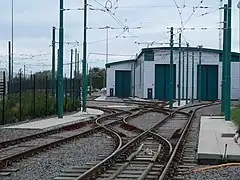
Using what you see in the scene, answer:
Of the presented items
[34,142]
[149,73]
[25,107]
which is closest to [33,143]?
[34,142]

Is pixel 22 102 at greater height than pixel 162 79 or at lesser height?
lesser

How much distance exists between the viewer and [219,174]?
13109 millimetres

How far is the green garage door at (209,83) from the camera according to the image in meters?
95.5

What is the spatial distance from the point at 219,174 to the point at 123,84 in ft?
334

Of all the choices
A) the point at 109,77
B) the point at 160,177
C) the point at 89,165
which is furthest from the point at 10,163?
the point at 109,77

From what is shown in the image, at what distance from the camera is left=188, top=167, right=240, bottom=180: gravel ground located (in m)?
12.5

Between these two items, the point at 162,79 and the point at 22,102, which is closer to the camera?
the point at 22,102

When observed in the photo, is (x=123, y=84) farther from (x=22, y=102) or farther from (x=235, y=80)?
(x=22, y=102)

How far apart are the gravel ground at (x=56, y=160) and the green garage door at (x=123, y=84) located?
92021 mm

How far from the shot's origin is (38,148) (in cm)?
1800

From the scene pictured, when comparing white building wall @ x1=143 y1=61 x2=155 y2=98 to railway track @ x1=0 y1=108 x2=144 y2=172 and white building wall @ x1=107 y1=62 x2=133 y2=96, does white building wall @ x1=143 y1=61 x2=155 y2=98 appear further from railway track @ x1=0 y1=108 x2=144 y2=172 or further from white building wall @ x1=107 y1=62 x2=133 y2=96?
railway track @ x1=0 y1=108 x2=144 y2=172

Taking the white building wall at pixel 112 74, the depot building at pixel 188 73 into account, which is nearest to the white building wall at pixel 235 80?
the depot building at pixel 188 73

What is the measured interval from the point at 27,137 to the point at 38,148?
436 cm

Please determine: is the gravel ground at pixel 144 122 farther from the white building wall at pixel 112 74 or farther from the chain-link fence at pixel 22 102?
the white building wall at pixel 112 74
